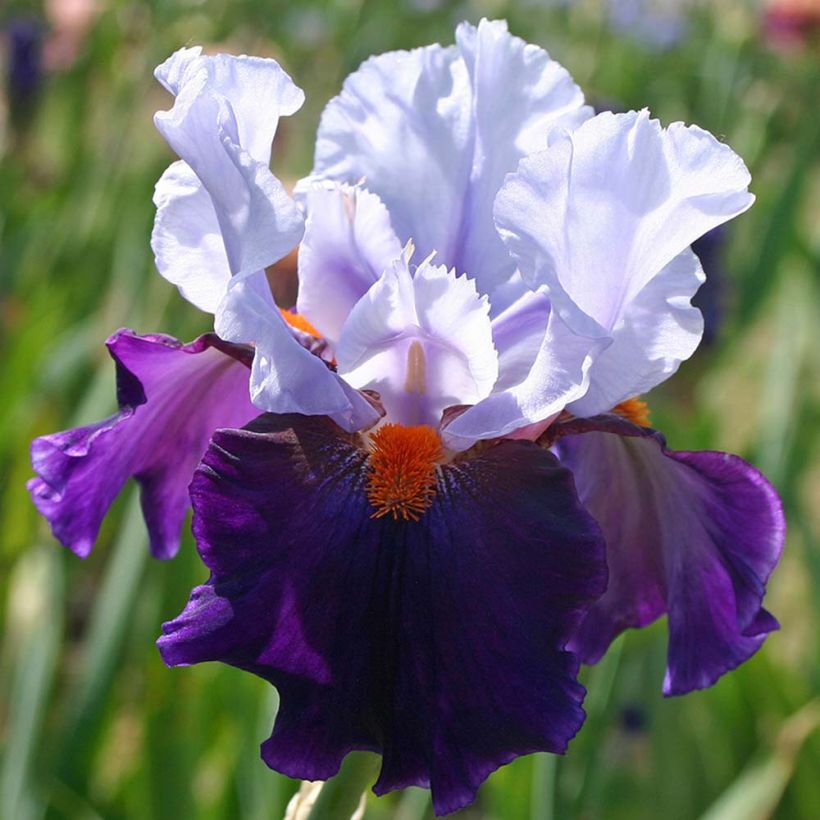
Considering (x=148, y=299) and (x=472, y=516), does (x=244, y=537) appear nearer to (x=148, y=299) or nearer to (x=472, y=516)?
(x=472, y=516)

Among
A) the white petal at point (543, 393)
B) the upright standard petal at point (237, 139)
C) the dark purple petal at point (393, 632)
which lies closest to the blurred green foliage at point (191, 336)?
the dark purple petal at point (393, 632)

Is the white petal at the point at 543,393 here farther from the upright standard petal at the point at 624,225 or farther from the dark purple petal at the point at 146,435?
the dark purple petal at the point at 146,435

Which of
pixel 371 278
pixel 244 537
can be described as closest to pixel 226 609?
pixel 244 537

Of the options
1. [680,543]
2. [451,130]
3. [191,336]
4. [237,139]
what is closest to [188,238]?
[237,139]

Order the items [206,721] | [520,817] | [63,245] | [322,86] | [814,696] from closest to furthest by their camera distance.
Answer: [520,817] < [206,721] < [814,696] < [63,245] < [322,86]

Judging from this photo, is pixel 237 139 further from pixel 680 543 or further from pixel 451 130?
pixel 680 543

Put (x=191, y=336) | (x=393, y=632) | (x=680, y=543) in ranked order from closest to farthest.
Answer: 1. (x=393, y=632)
2. (x=680, y=543)
3. (x=191, y=336)
